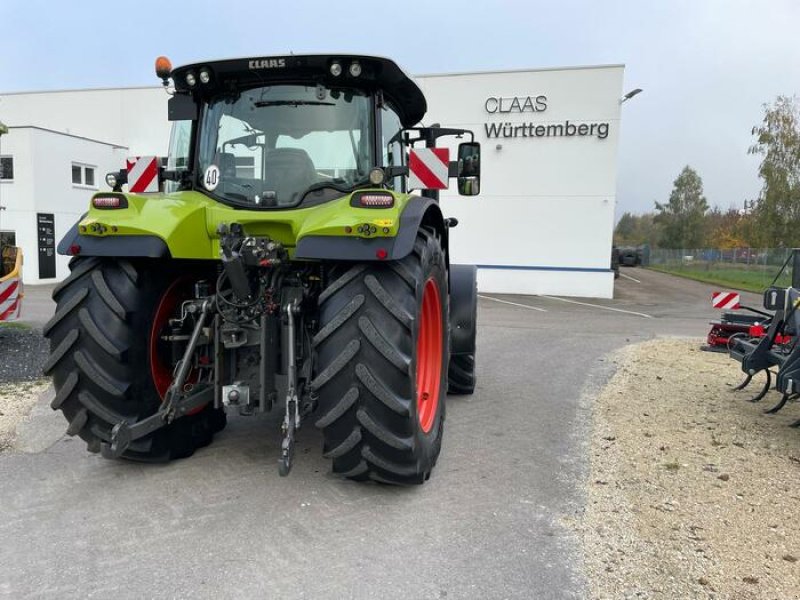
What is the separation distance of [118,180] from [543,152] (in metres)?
16.5

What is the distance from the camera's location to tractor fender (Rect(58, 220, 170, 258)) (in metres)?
3.42

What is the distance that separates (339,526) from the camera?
3230 mm

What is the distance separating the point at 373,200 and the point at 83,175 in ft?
71.9

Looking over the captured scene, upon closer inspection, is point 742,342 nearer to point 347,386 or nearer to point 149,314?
point 347,386

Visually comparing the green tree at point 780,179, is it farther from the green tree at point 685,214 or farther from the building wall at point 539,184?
the green tree at point 685,214

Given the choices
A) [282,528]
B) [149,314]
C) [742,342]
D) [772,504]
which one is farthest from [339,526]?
[742,342]

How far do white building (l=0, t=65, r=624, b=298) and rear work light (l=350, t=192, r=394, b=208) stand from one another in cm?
1698

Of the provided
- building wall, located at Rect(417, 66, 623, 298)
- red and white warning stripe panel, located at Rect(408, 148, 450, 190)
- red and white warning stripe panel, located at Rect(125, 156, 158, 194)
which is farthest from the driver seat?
building wall, located at Rect(417, 66, 623, 298)

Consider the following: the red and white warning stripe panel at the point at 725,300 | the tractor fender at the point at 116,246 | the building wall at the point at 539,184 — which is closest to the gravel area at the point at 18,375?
the tractor fender at the point at 116,246

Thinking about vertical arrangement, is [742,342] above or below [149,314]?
below

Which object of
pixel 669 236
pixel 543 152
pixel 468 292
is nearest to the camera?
pixel 468 292

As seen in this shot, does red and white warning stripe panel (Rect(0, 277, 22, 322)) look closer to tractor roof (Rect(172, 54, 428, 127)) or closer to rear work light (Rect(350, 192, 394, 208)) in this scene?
tractor roof (Rect(172, 54, 428, 127))

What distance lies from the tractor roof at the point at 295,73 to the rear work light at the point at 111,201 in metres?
0.98

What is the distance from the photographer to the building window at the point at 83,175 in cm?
2152
